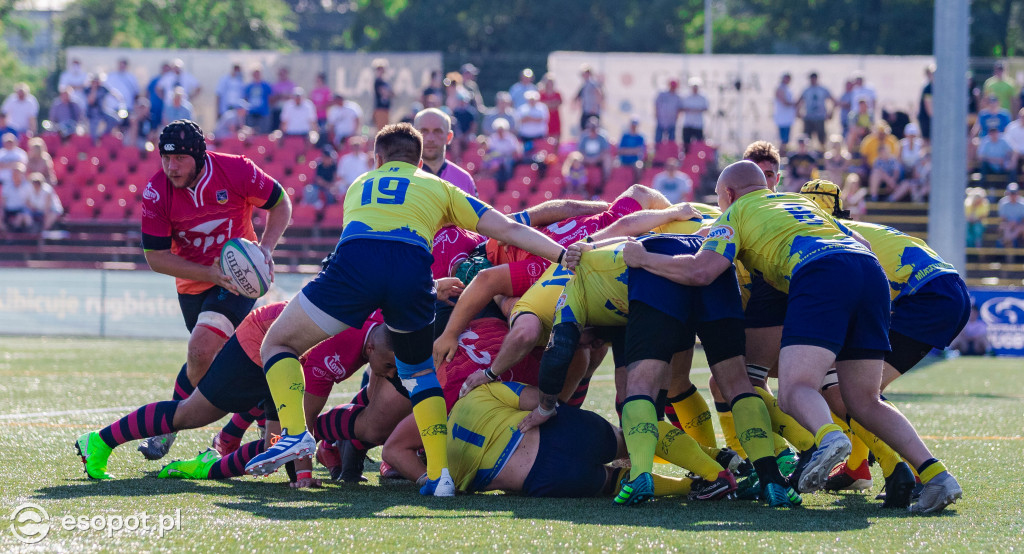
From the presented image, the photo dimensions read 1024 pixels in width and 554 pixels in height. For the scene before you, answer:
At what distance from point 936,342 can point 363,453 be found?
2956 mm

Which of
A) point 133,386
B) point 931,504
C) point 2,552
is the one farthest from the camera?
point 133,386

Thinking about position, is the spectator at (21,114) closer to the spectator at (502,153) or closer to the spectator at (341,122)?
the spectator at (341,122)

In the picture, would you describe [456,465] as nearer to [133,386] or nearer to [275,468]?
[275,468]

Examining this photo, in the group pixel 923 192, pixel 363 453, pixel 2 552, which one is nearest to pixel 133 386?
pixel 363 453

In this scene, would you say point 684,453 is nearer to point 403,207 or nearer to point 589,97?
point 403,207

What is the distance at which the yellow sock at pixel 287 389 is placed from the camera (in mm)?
5414

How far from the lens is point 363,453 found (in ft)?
20.0

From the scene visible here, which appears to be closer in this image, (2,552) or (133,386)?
(2,552)

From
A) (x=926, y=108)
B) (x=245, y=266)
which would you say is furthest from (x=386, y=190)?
(x=926, y=108)

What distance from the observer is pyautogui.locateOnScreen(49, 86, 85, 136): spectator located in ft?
74.8

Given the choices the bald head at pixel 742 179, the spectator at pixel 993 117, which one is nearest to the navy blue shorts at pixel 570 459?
the bald head at pixel 742 179

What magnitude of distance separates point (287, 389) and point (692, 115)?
16.6 meters

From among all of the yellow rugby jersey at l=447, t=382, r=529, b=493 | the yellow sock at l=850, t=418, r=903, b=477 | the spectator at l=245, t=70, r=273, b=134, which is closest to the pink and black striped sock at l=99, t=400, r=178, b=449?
the yellow rugby jersey at l=447, t=382, r=529, b=493

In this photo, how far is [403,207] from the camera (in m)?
5.55
